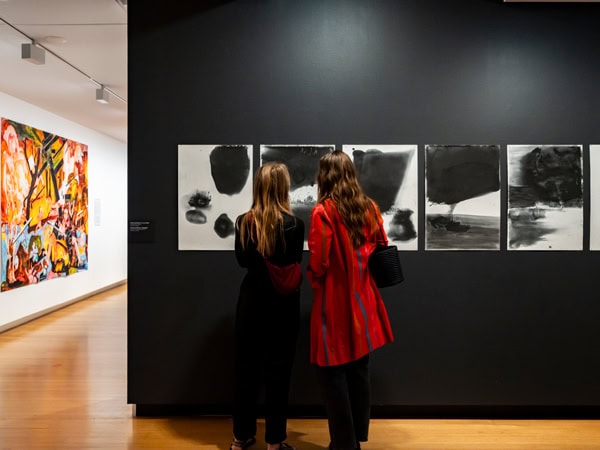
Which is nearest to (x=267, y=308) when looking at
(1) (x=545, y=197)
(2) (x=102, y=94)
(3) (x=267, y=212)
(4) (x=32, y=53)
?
(3) (x=267, y=212)

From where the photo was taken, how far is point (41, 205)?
6.94m

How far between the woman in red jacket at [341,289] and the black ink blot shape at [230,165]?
824 millimetres

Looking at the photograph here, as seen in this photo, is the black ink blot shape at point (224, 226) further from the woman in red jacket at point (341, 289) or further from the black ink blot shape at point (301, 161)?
the woman in red jacket at point (341, 289)

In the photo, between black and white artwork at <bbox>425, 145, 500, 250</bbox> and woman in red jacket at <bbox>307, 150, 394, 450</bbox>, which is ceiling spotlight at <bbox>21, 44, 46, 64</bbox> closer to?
woman in red jacket at <bbox>307, 150, 394, 450</bbox>

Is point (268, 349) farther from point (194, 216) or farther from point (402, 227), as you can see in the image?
point (402, 227)

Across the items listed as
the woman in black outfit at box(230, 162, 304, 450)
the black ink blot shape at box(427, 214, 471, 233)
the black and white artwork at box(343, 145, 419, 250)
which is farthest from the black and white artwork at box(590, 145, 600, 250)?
the woman in black outfit at box(230, 162, 304, 450)

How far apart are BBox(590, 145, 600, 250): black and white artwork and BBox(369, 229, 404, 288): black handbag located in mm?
1548

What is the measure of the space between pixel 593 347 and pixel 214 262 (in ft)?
8.26

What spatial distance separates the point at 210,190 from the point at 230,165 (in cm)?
21

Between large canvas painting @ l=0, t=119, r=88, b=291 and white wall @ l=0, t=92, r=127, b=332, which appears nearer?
large canvas painting @ l=0, t=119, r=88, b=291

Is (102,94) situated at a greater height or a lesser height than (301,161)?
greater

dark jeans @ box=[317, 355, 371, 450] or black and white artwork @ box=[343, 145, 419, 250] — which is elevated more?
black and white artwork @ box=[343, 145, 419, 250]

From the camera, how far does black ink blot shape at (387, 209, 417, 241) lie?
3.33 meters

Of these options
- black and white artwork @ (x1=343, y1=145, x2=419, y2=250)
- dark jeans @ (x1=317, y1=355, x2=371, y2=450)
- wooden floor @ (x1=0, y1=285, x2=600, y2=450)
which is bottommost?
wooden floor @ (x1=0, y1=285, x2=600, y2=450)
